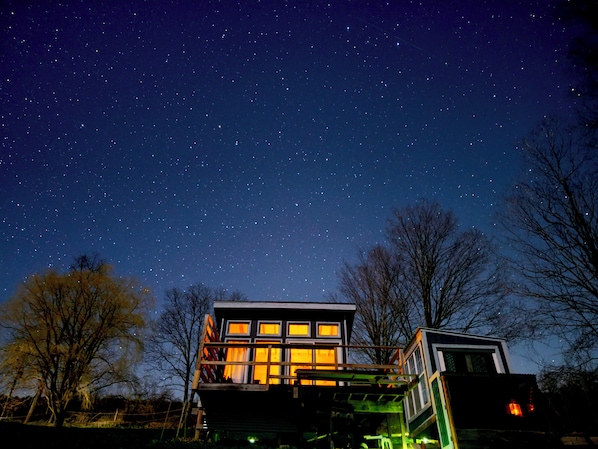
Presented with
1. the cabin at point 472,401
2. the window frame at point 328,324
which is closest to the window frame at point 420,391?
the cabin at point 472,401

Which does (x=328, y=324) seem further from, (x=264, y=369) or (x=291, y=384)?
(x=291, y=384)

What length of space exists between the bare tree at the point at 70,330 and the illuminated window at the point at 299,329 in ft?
43.0

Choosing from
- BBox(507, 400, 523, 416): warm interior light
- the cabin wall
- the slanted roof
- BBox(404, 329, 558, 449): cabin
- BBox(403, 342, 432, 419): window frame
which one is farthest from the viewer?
the slanted roof

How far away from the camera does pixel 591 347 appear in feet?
40.7

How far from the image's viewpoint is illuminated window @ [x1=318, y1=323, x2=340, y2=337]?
16.5 m

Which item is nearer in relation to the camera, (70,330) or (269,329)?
(269,329)

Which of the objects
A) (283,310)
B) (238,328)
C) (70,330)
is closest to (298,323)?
→ (283,310)

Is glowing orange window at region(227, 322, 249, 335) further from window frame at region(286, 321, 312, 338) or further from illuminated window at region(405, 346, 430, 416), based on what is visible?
illuminated window at region(405, 346, 430, 416)

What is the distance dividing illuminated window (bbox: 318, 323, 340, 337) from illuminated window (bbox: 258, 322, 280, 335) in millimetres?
1937

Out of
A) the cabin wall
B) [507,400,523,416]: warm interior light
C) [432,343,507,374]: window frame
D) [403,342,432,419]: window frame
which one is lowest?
[507,400,523,416]: warm interior light

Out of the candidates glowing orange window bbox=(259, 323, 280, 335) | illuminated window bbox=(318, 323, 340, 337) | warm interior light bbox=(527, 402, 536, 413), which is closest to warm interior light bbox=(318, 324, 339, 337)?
illuminated window bbox=(318, 323, 340, 337)

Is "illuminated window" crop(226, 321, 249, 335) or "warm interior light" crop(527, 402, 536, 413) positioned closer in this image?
"warm interior light" crop(527, 402, 536, 413)

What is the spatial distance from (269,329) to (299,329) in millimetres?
1370

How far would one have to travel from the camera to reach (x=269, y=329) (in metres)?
16.7
